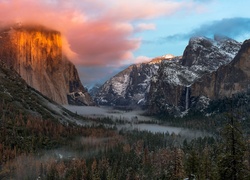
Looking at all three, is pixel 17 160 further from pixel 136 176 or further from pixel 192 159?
pixel 192 159

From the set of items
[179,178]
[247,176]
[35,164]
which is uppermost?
[247,176]

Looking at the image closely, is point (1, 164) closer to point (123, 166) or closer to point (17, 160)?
point (17, 160)

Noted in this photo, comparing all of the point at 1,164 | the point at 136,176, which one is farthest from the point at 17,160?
the point at 136,176

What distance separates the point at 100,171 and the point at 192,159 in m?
99.0

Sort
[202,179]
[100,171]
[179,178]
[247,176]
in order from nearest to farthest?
[247,176]
[202,179]
[179,178]
[100,171]

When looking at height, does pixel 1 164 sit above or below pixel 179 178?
below

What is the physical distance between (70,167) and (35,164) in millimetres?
23858

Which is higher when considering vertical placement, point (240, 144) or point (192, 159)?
point (240, 144)

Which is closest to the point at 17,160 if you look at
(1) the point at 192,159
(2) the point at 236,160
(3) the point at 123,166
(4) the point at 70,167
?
(4) the point at 70,167

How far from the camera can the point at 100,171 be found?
17225 cm

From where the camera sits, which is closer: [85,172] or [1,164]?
[85,172]

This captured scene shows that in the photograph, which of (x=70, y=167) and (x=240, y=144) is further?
(x=70, y=167)

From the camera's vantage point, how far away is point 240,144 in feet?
119

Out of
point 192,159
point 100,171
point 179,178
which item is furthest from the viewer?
point 100,171
